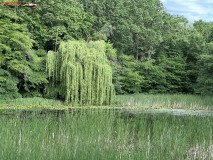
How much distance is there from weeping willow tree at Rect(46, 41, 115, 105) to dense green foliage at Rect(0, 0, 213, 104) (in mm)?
2031

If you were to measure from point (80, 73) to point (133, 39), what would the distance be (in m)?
16.8

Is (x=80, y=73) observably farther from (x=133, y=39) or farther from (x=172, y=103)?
(x=133, y=39)

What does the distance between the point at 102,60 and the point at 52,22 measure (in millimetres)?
9249

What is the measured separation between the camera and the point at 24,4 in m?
20.8

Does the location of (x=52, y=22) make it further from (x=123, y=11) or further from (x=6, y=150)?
(x=6, y=150)

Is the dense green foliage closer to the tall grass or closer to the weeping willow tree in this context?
the weeping willow tree

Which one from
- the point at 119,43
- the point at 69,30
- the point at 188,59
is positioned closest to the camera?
the point at 69,30

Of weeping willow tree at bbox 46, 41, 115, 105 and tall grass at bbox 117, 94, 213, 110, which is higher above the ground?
weeping willow tree at bbox 46, 41, 115, 105

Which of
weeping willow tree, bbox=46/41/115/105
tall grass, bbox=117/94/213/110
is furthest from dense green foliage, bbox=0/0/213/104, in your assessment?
tall grass, bbox=117/94/213/110

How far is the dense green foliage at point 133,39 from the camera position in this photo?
71.9 ft

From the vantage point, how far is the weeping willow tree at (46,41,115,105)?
53.0 feet

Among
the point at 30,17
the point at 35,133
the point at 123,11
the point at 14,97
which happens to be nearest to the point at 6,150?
the point at 35,133

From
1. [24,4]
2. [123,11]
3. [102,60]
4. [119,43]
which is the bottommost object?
[102,60]

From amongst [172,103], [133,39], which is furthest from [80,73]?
[133,39]
